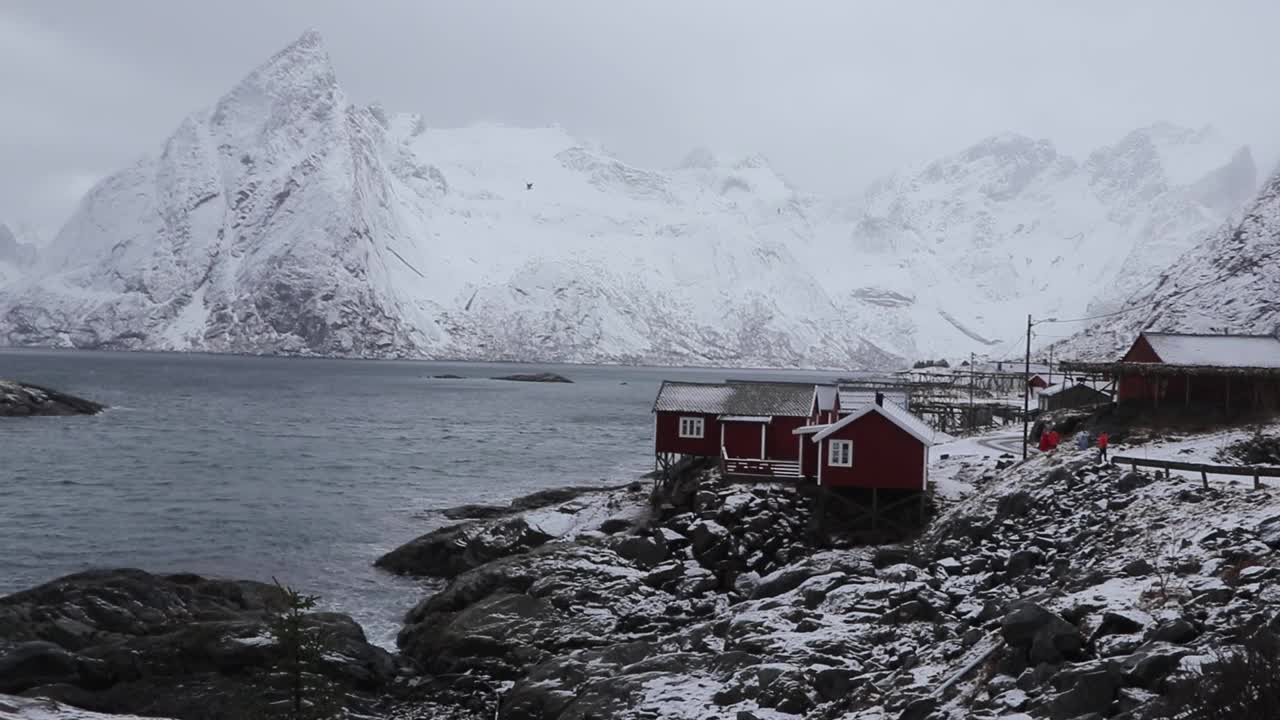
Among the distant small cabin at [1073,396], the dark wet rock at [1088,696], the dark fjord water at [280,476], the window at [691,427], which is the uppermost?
the distant small cabin at [1073,396]

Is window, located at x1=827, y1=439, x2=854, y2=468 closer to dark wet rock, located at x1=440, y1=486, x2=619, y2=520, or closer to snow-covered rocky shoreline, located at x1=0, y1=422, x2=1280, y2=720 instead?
snow-covered rocky shoreline, located at x1=0, y1=422, x2=1280, y2=720

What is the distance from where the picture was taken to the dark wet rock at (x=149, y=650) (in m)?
22.6

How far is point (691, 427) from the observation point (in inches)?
1868

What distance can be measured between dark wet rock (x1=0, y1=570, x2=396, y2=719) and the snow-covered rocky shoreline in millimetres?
1089

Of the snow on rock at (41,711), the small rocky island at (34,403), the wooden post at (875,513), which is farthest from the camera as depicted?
the small rocky island at (34,403)

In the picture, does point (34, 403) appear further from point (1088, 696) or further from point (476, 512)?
point (1088, 696)

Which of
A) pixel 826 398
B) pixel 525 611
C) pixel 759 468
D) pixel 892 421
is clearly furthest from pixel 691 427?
pixel 525 611

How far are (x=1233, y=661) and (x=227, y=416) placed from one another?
96.9 meters

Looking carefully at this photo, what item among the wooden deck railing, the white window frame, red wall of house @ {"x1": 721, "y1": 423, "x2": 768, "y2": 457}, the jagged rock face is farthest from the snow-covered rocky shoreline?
the jagged rock face

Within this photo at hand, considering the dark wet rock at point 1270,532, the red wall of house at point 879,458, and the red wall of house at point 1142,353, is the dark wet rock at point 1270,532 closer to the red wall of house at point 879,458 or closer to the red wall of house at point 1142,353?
the red wall of house at point 879,458

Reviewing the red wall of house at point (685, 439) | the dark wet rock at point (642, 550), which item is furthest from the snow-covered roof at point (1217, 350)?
the dark wet rock at point (642, 550)

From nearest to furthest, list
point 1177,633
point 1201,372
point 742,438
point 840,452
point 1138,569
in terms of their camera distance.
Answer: point 1177,633
point 1138,569
point 840,452
point 1201,372
point 742,438

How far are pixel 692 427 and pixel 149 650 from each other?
28035mm

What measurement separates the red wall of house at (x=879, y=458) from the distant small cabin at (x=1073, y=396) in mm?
31920
